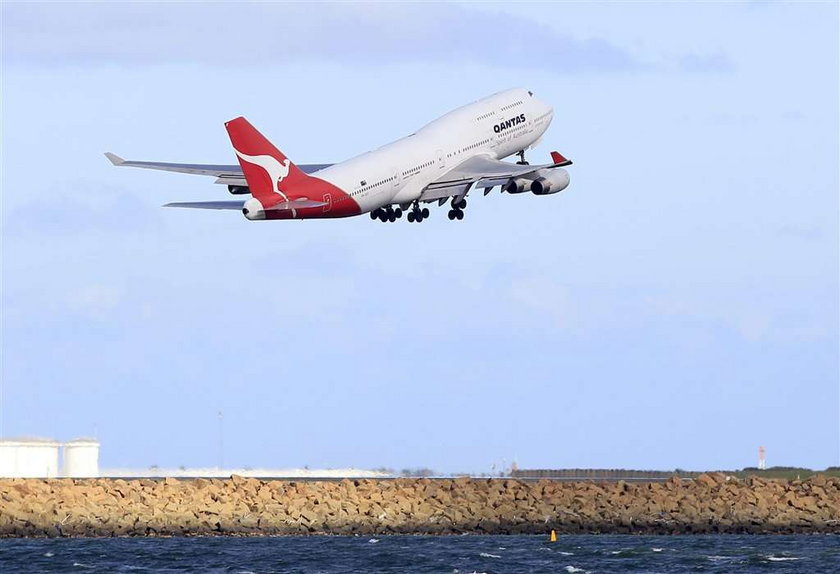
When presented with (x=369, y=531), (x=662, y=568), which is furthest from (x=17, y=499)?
(x=662, y=568)

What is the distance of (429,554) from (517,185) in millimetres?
22134

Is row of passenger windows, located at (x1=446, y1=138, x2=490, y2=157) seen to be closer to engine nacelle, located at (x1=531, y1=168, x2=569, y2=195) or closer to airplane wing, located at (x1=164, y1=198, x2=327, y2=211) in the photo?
engine nacelle, located at (x1=531, y1=168, x2=569, y2=195)

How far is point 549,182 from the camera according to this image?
330 feet

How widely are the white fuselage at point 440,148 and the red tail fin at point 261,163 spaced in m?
1.76

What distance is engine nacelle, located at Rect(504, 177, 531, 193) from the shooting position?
9981 cm

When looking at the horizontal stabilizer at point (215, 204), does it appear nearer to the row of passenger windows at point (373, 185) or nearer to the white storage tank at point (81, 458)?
the row of passenger windows at point (373, 185)

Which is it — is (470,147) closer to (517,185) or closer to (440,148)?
(440,148)

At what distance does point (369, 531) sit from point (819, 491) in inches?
827

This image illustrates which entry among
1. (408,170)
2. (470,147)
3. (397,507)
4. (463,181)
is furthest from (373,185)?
(397,507)

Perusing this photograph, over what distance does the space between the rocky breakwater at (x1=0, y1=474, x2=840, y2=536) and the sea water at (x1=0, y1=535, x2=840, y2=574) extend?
1121 millimetres

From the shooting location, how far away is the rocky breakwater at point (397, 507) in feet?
298

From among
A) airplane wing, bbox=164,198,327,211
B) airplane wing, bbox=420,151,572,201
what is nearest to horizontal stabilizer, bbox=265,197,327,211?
airplane wing, bbox=164,198,327,211

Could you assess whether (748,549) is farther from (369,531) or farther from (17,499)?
(17,499)

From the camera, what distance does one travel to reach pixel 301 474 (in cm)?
11331
